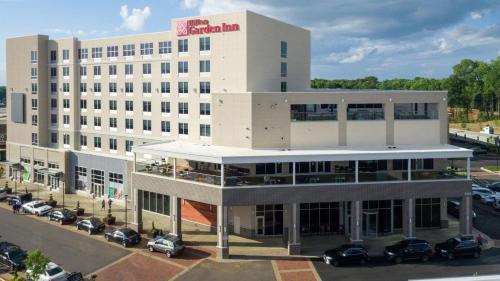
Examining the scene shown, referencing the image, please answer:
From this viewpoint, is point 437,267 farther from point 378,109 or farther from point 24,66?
point 24,66

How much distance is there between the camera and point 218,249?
3756cm

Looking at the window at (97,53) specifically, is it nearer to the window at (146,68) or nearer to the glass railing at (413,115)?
the window at (146,68)

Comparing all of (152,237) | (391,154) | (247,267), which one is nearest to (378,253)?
(391,154)

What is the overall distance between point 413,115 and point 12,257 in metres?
36.5

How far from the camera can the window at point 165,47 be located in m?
52.1

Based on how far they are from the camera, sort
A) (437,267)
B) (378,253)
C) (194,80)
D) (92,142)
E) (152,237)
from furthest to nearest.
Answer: (92,142), (194,80), (152,237), (378,253), (437,267)

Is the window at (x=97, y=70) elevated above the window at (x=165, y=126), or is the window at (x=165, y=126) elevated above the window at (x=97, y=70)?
the window at (x=97, y=70)

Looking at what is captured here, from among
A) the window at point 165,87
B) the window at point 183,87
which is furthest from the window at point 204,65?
the window at point 165,87

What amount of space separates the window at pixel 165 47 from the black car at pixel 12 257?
84.5 feet

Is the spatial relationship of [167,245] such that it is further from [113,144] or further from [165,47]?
[113,144]

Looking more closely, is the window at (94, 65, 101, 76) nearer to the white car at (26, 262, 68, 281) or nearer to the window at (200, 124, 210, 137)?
the window at (200, 124, 210, 137)

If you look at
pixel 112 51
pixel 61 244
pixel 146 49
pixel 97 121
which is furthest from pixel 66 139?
pixel 61 244

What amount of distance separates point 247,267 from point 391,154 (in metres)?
15.4

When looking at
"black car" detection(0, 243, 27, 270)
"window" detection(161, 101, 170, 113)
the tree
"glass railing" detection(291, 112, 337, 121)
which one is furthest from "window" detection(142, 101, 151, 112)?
the tree
